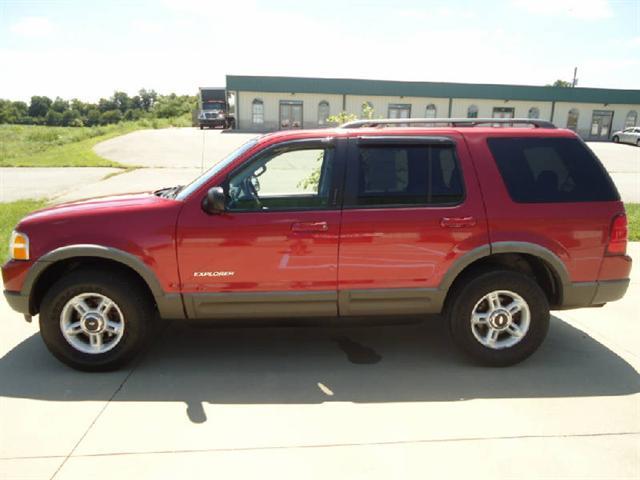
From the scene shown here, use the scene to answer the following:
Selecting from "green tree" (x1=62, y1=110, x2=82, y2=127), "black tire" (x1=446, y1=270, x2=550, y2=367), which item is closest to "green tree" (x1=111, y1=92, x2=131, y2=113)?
"green tree" (x1=62, y1=110, x2=82, y2=127)

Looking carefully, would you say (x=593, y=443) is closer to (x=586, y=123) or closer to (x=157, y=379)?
(x=157, y=379)

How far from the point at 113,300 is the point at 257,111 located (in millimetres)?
38933

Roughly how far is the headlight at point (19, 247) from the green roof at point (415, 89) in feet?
124

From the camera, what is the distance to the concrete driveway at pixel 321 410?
9.23 feet

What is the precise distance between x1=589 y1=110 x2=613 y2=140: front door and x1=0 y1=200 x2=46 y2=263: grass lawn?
46.5 m

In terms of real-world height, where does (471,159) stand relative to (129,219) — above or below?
above

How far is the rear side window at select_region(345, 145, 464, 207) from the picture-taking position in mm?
3805

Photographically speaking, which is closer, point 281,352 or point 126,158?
point 281,352

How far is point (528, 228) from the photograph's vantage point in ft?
12.5

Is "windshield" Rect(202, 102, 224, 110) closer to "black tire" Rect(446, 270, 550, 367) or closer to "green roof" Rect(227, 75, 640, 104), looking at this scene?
"green roof" Rect(227, 75, 640, 104)

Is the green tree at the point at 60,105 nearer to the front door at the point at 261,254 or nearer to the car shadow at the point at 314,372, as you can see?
the car shadow at the point at 314,372

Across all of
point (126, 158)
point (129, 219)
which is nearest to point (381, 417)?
point (129, 219)

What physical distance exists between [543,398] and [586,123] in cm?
4830

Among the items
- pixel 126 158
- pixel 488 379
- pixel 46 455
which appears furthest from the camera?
pixel 126 158
